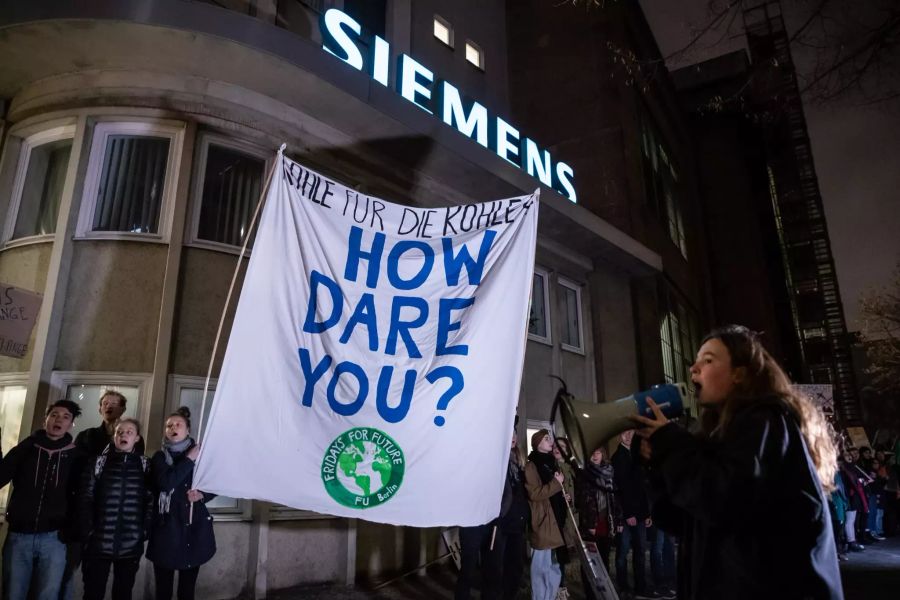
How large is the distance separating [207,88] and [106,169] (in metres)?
1.76

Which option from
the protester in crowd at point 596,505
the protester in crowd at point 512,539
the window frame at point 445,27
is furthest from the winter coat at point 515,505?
the window frame at point 445,27

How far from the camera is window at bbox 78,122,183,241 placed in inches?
322

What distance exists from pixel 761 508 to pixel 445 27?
15.1 metres

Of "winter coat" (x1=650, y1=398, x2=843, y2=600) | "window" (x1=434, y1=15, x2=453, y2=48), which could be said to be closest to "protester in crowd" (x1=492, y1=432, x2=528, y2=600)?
"winter coat" (x1=650, y1=398, x2=843, y2=600)

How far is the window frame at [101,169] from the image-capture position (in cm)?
801

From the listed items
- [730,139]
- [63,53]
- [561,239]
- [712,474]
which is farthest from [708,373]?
[730,139]

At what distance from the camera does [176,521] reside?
545 centimetres

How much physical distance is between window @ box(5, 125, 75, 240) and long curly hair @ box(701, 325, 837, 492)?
8.84m

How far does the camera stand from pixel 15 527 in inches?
204

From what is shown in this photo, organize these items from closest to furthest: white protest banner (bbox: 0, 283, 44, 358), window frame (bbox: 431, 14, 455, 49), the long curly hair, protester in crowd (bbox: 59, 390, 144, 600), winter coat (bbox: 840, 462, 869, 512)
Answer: the long curly hair < protester in crowd (bbox: 59, 390, 144, 600) < white protest banner (bbox: 0, 283, 44, 358) < winter coat (bbox: 840, 462, 869, 512) < window frame (bbox: 431, 14, 455, 49)

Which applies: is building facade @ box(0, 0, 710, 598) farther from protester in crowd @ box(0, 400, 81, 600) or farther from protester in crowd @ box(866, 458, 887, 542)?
protester in crowd @ box(866, 458, 887, 542)

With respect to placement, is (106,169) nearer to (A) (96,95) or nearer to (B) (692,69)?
(A) (96,95)

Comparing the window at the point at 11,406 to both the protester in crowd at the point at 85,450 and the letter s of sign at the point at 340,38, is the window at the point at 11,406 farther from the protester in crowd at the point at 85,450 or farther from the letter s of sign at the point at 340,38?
the letter s of sign at the point at 340,38

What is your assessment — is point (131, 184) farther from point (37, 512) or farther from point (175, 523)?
point (175, 523)
